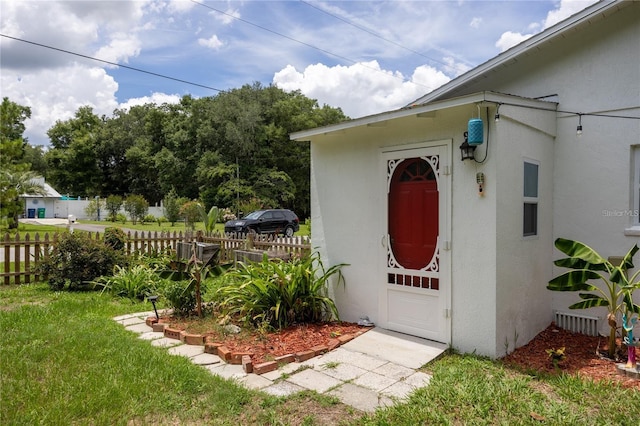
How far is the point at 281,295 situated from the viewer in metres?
5.72

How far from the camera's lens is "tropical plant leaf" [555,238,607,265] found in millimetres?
4633

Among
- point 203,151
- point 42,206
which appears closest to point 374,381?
point 203,151

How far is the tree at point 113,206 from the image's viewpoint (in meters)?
36.7

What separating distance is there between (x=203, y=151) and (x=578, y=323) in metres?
40.6

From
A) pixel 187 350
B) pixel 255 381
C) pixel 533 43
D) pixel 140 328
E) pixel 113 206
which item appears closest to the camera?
pixel 255 381

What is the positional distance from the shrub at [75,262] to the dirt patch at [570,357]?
25.3 ft

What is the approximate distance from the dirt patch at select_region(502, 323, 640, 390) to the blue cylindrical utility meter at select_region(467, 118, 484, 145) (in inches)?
99.1

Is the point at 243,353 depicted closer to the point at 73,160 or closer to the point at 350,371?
the point at 350,371

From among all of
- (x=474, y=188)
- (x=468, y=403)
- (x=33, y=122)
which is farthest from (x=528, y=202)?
(x=33, y=122)

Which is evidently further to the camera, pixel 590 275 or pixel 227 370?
pixel 590 275

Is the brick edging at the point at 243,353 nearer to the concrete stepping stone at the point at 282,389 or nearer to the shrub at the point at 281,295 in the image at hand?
the concrete stepping stone at the point at 282,389

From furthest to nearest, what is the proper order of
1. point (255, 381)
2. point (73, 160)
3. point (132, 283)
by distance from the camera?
point (73, 160) < point (132, 283) < point (255, 381)

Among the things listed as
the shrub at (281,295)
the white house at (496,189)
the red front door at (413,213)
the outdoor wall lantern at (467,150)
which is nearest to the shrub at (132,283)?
the shrub at (281,295)

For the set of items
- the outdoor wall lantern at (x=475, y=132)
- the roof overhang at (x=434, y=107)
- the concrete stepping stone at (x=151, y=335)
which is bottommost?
the concrete stepping stone at (x=151, y=335)
